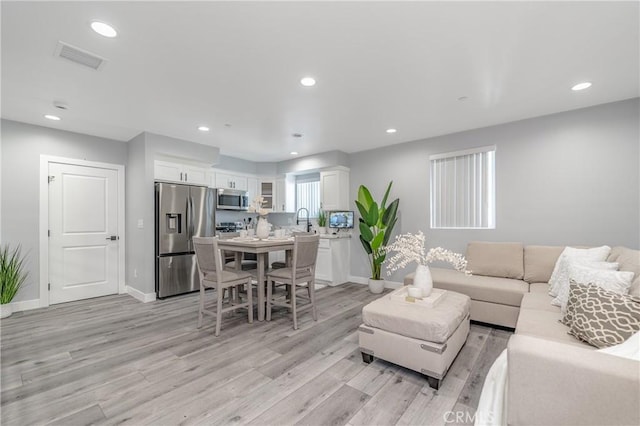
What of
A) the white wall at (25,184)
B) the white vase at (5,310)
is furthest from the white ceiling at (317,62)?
the white vase at (5,310)

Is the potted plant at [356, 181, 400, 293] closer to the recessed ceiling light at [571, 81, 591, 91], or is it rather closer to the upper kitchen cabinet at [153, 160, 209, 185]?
the recessed ceiling light at [571, 81, 591, 91]

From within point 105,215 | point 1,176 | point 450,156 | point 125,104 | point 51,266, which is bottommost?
point 51,266

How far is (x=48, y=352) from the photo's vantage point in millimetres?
2547

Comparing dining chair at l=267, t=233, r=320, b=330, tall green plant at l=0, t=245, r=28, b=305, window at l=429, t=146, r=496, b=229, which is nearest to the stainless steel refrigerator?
tall green plant at l=0, t=245, r=28, b=305

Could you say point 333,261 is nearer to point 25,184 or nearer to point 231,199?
point 231,199

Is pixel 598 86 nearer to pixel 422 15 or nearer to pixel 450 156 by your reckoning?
pixel 450 156

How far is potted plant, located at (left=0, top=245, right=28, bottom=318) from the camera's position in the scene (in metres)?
3.43

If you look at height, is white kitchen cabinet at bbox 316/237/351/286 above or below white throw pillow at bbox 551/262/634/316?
below

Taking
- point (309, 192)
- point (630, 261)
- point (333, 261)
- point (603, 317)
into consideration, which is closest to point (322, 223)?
point (333, 261)

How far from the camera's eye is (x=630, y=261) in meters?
2.25

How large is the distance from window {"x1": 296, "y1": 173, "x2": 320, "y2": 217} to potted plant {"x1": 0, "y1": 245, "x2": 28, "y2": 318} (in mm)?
4647

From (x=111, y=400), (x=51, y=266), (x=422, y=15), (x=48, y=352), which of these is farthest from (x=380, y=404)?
(x=51, y=266)

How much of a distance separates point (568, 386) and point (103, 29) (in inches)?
131

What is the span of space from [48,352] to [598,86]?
6.03 meters
